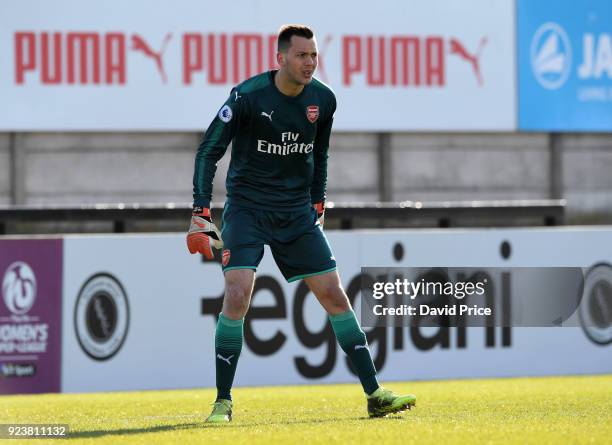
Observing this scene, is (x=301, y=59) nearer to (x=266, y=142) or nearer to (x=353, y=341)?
(x=266, y=142)

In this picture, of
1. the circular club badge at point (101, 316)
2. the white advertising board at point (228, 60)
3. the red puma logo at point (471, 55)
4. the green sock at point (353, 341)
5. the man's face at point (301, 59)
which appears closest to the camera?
the man's face at point (301, 59)

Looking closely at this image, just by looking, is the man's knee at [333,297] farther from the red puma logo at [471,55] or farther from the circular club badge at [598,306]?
the red puma logo at [471,55]

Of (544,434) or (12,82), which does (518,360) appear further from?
(12,82)

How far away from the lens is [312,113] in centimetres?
675

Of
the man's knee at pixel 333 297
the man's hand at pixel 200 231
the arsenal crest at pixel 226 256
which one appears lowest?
the man's knee at pixel 333 297

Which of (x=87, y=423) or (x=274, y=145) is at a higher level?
(x=274, y=145)

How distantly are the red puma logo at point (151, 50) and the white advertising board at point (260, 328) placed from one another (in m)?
8.65

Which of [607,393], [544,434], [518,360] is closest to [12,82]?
[518,360]

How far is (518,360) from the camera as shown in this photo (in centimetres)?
1209

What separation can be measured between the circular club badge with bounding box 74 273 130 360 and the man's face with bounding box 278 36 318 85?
5.31m

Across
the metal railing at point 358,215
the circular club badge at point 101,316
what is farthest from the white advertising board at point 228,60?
the circular club badge at point 101,316

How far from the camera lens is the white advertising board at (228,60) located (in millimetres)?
19594

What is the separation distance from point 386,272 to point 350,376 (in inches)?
38.6

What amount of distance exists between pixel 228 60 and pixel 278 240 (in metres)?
13.7
